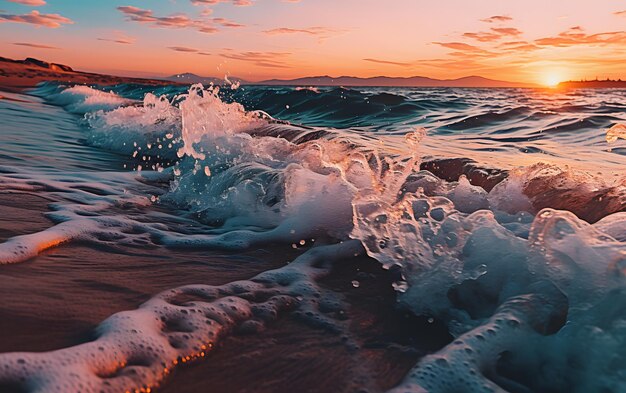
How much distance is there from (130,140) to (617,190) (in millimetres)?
7309

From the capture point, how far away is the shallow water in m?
1.99

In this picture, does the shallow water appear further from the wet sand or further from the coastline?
the coastline

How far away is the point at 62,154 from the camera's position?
6652mm

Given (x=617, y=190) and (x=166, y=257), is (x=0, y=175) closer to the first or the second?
(x=166, y=257)

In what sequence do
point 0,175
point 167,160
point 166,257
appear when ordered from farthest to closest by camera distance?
point 167,160
point 0,175
point 166,257

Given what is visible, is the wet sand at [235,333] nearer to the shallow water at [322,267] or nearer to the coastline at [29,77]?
the shallow water at [322,267]

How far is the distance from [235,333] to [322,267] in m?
0.98

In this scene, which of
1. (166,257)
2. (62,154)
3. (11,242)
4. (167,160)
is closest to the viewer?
(11,242)

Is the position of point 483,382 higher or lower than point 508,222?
Result: lower

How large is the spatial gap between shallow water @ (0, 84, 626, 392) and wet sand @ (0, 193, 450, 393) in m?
Answer: 0.01

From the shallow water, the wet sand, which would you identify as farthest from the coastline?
the wet sand

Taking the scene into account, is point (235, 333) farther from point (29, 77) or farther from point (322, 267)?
point (29, 77)

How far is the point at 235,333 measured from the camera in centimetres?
225

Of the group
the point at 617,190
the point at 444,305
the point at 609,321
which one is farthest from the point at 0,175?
the point at 617,190
